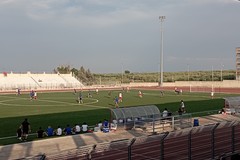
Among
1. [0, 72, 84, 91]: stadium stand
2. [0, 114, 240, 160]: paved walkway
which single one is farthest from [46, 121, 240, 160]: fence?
[0, 72, 84, 91]: stadium stand

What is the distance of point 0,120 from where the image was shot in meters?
25.6

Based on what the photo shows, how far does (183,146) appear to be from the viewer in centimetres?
1320

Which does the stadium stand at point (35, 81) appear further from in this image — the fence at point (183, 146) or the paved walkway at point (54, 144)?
the fence at point (183, 146)

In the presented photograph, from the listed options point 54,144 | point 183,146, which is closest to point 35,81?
point 54,144

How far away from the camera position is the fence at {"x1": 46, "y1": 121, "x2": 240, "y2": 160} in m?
9.75

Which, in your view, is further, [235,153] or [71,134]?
[71,134]

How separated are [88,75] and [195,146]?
135076 millimetres

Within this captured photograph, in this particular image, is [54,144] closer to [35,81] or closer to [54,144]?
[54,144]

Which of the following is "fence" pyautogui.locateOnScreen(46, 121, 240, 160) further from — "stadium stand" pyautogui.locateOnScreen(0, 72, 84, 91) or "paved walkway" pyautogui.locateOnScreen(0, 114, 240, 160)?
"stadium stand" pyautogui.locateOnScreen(0, 72, 84, 91)

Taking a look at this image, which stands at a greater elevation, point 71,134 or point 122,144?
point 122,144

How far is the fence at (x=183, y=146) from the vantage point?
975cm

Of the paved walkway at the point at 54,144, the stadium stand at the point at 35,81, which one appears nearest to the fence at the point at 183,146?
the paved walkway at the point at 54,144

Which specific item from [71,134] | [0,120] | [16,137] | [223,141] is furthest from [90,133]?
[0,120]

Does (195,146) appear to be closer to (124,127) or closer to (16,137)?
(124,127)
